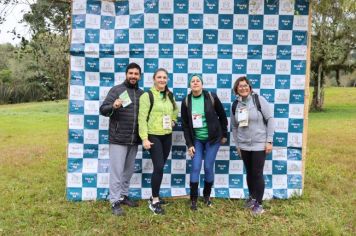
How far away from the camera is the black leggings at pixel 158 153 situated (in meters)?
5.51

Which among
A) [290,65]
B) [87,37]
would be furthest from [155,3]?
[290,65]

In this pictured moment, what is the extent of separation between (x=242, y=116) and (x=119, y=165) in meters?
1.72

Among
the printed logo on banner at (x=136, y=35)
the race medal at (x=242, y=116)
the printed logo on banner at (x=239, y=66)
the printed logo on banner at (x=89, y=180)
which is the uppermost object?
the printed logo on banner at (x=136, y=35)

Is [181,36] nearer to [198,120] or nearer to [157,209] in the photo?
[198,120]

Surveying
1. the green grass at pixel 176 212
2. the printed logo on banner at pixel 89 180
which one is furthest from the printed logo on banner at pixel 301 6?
the printed logo on banner at pixel 89 180

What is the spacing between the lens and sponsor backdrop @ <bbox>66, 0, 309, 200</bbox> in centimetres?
605

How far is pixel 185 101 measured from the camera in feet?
18.6

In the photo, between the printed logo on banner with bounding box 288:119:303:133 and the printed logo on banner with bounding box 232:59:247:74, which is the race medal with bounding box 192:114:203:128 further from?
the printed logo on banner with bounding box 288:119:303:133

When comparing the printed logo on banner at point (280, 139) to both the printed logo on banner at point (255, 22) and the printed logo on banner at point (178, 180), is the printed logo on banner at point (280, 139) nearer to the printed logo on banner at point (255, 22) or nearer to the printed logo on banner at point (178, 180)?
the printed logo on banner at point (178, 180)

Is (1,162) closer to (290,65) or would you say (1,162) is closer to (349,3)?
(290,65)

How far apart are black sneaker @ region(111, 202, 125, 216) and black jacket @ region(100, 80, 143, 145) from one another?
2.73 feet

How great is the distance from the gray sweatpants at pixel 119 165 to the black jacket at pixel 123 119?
0.40 feet

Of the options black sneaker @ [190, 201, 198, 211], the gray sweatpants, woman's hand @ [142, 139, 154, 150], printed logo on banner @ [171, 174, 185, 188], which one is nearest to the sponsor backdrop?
printed logo on banner @ [171, 174, 185, 188]

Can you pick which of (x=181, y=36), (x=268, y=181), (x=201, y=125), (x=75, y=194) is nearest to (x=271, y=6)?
(x=181, y=36)
